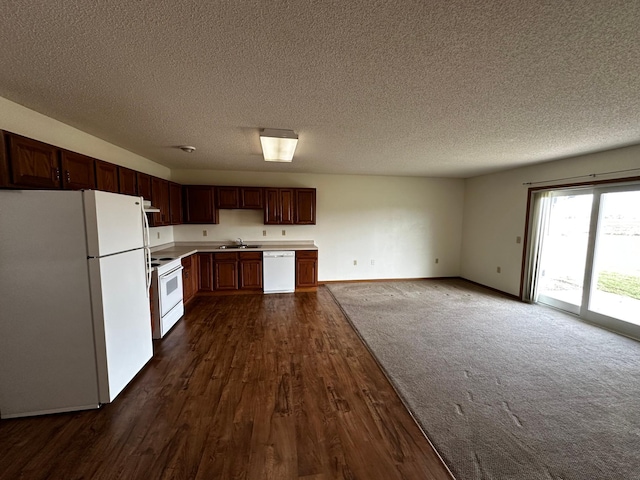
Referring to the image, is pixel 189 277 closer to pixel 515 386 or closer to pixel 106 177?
pixel 106 177

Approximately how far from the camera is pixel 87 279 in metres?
1.89

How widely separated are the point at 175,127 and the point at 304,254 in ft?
9.84

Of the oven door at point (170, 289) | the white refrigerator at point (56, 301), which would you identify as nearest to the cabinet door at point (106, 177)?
the white refrigerator at point (56, 301)

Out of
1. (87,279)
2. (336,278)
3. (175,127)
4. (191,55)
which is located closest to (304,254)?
(336,278)

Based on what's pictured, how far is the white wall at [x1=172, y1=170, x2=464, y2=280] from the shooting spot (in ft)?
17.4

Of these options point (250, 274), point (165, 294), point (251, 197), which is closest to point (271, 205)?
point (251, 197)

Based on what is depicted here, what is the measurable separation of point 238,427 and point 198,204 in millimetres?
4129

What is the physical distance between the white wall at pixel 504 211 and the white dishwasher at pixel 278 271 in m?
4.04

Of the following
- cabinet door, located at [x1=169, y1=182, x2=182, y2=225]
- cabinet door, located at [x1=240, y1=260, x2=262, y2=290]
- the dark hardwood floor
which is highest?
cabinet door, located at [x1=169, y1=182, x2=182, y2=225]

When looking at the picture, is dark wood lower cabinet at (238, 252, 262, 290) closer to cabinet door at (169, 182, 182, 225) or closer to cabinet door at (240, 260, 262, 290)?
cabinet door at (240, 260, 262, 290)

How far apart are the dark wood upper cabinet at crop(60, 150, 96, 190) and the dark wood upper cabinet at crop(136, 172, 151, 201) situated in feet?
2.74

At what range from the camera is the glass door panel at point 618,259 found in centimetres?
312

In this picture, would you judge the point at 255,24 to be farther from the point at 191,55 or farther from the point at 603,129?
the point at 603,129

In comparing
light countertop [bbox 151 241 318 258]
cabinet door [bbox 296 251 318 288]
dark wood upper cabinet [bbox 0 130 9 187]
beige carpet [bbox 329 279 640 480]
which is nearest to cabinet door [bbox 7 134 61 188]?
dark wood upper cabinet [bbox 0 130 9 187]
